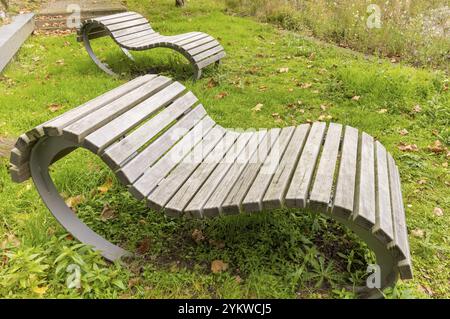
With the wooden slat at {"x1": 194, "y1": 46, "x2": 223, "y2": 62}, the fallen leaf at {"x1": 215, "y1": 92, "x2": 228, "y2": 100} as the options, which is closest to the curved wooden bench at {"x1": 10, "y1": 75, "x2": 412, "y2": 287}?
the fallen leaf at {"x1": 215, "y1": 92, "x2": 228, "y2": 100}

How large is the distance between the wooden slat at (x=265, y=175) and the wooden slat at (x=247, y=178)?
1.0 inches

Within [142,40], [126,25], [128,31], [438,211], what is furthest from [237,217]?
[126,25]

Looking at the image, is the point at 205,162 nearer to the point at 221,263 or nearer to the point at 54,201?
the point at 221,263

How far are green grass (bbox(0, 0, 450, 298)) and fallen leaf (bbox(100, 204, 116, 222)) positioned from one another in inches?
1.7

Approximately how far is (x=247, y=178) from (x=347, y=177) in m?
0.56

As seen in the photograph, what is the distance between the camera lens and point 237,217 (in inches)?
108

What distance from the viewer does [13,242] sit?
101 inches

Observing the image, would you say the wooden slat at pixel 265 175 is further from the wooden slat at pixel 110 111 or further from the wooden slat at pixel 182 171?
the wooden slat at pixel 110 111

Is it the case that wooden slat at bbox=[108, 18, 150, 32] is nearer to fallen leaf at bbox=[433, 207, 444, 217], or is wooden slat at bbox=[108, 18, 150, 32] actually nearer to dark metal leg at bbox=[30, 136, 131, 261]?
dark metal leg at bbox=[30, 136, 131, 261]

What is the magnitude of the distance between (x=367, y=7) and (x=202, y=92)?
380 centimetres

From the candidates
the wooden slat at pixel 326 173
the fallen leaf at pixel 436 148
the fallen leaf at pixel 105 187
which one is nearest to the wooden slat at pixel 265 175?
the wooden slat at pixel 326 173

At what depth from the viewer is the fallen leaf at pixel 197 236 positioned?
261cm

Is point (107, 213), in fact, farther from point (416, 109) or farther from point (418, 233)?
point (416, 109)

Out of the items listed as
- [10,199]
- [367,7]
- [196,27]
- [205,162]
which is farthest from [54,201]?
[367,7]
